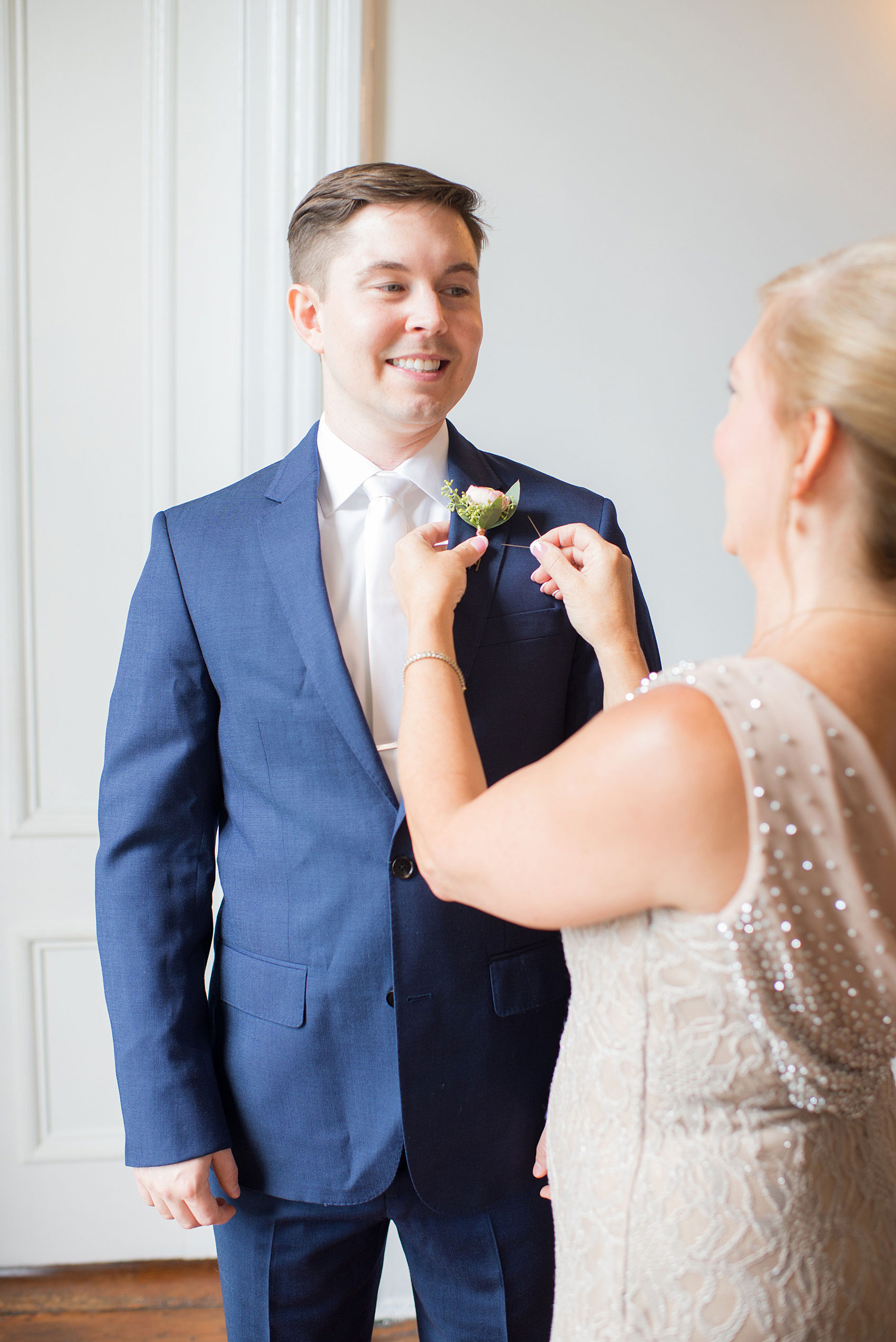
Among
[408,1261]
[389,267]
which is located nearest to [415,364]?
[389,267]

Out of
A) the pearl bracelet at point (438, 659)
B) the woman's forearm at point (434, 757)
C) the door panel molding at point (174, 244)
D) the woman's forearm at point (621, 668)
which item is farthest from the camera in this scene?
the door panel molding at point (174, 244)

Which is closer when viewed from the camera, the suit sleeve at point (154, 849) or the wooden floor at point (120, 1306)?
the suit sleeve at point (154, 849)

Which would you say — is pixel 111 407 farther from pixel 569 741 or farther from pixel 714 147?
pixel 569 741

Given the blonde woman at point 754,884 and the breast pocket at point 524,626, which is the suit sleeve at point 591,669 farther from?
the blonde woman at point 754,884

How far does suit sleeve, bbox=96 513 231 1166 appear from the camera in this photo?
1.28m

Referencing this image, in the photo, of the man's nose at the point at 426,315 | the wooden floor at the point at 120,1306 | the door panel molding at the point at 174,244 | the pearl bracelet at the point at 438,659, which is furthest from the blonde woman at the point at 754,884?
the wooden floor at the point at 120,1306

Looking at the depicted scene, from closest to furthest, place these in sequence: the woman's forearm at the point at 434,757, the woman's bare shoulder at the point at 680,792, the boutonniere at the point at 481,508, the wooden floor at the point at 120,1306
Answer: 1. the woman's bare shoulder at the point at 680,792
2. the woman's forearm at the point at 434,757
3. the boutonniere at the point at 481,508
4. the wooden floor at the point at 120,1306

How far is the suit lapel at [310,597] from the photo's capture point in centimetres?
123

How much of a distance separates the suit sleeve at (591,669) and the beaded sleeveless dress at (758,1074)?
46 centimetres

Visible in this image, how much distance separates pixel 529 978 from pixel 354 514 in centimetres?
70

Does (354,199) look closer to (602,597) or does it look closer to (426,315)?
(426,315)

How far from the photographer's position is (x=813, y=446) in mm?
813

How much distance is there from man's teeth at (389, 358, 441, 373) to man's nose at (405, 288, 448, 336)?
37 millimetres

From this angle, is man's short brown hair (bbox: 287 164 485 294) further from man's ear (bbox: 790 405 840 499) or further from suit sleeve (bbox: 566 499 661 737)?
man's ear (bbox: 790 405 840 499)
